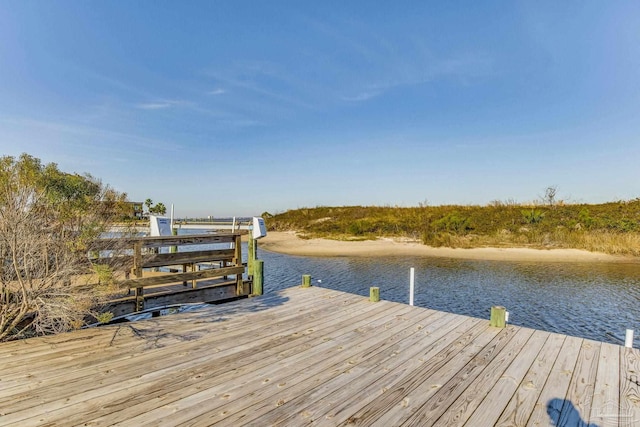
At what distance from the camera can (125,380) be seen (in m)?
2.84

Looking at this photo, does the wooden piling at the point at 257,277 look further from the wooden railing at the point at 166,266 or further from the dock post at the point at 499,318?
the dock post at the point at 499,318

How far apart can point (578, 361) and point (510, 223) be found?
24.0m

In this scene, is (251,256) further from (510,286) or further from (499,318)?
(510,286)

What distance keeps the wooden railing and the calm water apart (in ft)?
Answer: 12.0

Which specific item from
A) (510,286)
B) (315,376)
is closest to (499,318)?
(315,376)

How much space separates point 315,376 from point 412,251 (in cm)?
1851

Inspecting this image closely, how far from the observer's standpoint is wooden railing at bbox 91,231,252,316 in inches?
186

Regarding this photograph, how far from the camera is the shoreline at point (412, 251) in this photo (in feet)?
55.6

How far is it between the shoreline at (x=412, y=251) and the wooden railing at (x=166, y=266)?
1434 cm

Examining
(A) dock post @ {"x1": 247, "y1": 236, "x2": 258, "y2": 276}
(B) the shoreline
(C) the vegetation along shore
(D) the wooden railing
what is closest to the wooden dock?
(D) the wooden railing

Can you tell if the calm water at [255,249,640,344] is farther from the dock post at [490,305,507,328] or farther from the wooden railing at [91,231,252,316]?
the dock post at [490,305,507,328]

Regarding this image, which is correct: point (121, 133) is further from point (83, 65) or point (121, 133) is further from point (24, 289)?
point (24, 289)

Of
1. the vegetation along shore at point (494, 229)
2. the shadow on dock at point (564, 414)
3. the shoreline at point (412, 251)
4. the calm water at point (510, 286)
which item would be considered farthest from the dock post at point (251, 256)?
the vegetation along shore at point (494, 229)

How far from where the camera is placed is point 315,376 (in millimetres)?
2986
